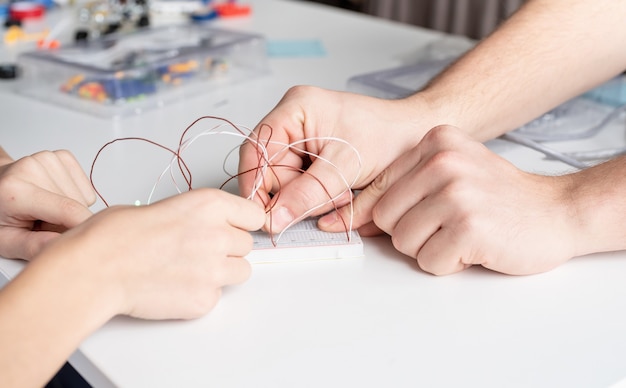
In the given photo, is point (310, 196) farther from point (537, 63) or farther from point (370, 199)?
point (537, 63)

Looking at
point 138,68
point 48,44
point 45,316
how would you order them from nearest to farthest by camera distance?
point 45,316
point 138,68
point 48,44

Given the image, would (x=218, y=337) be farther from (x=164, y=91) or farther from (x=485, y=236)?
(x=164, y=91)

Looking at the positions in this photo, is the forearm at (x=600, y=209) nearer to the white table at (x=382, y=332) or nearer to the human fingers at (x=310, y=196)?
Result: the white table at (x=382, y=332)

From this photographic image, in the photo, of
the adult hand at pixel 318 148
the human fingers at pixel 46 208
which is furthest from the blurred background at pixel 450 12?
the human fingers at pixel 46 208

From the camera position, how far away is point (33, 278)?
1.99 ft

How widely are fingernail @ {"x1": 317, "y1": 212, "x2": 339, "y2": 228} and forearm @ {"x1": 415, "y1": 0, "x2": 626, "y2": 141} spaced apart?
258 millimetres

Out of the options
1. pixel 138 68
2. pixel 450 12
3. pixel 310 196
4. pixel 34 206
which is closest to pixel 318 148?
pixel 310 196

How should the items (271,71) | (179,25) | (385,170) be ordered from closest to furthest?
(385,170)
(271,71)
(179,25)

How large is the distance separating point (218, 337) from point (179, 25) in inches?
39.8

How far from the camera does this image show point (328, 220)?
2.67ft

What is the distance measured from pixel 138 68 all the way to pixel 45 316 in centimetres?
73

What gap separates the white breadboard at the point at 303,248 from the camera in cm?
77

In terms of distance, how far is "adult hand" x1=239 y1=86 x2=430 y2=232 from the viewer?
82 cm

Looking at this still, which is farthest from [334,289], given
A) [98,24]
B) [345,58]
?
[98,24]
